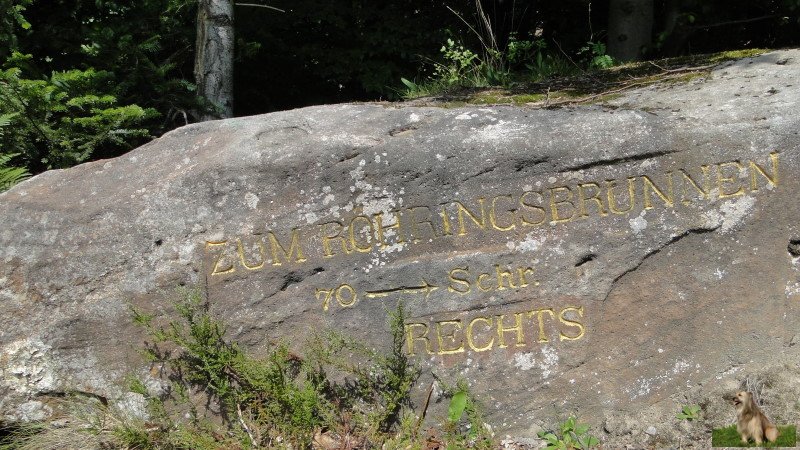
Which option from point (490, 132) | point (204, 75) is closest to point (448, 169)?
point (490, 132)

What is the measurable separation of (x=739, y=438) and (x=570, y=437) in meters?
0.73

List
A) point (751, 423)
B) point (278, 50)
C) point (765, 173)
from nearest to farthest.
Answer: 1. point (751, 423)
2. point (765, 173)
3. point (278, 50)

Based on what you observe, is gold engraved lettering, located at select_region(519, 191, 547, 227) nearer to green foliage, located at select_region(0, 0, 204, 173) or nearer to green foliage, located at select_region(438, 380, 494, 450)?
green foliage, located at select_region(438, 380, 494, 450)

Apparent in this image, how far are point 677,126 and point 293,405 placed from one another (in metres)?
2.16

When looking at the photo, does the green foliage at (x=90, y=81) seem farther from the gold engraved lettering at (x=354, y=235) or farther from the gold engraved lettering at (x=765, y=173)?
the gold engraved lettering at (x=765, y=173)

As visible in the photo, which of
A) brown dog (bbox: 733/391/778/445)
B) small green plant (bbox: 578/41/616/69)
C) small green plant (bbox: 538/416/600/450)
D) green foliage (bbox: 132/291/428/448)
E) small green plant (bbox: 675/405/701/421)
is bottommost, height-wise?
small green plant (bbox: 538/416/600/450)

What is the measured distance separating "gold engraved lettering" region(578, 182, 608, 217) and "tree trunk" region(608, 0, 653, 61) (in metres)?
3.41

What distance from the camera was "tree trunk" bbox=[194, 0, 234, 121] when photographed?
545 centimetres

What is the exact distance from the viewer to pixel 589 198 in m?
3.65

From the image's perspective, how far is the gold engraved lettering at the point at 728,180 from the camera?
360 cm

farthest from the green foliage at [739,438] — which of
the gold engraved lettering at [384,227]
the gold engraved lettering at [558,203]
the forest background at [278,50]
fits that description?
the forest background at [278,50]

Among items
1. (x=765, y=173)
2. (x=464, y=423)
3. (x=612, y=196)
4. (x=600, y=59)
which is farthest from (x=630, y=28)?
(x=464, y=423)

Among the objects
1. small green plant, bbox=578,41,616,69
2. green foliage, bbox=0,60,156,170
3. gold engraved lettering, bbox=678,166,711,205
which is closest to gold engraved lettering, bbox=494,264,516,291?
gold engraved lettering, bbox=678,166,711,205

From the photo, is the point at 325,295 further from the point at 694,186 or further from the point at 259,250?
the point at 694,186
